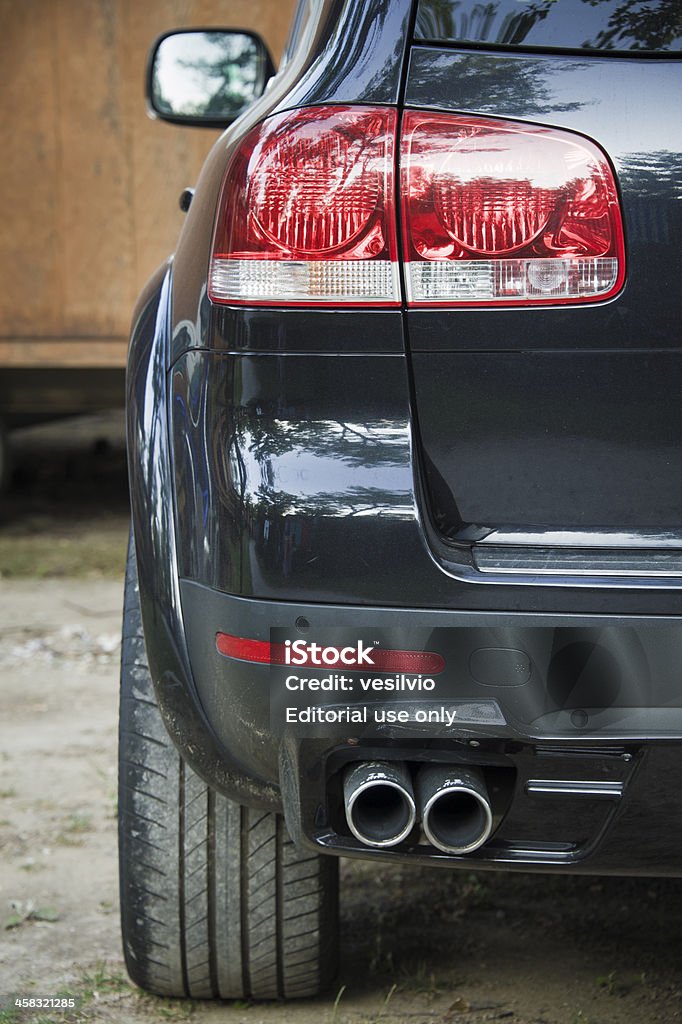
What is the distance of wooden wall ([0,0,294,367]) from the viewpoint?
6.21m

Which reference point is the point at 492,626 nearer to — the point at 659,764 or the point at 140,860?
the point at 659,764

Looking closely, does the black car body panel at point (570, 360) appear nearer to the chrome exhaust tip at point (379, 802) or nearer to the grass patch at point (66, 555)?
the chrome exhaust tip at point (379, 802)

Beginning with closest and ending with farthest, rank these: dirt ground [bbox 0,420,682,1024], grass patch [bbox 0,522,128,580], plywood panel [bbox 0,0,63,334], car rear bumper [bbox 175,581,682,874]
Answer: car rear bumper [bbox 175,581,682,874]
dirt ground [bbox 0,420,682,1024]
grass patch [bbox 0,522,128,580]
plywood panel [bbox 0,0,63,334]

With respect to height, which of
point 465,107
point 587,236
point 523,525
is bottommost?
point 523,525

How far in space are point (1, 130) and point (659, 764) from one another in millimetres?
5678

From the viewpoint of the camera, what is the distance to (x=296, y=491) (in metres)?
1.47

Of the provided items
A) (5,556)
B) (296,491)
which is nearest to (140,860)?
(296,491)

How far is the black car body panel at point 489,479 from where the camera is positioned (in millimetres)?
1438

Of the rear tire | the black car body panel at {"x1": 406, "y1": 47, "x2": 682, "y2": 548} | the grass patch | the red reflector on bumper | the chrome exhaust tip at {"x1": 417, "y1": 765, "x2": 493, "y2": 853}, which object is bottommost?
the grass patch

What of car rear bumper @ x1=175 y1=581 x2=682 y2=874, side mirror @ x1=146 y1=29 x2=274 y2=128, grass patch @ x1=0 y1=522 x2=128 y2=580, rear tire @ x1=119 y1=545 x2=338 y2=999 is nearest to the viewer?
car rear bumper @ x1=175 y1=581 x2=682 y2=874

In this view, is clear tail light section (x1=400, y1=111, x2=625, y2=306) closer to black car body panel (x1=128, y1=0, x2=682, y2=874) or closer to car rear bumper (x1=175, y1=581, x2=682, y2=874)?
black car body panel (x1=128, y1=0, x2=682, y2=874)

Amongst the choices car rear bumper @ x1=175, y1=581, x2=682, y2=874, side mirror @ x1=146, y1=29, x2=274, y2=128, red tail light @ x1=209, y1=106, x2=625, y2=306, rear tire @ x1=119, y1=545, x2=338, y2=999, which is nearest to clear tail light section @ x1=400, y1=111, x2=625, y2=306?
red tail light @ x1=209, y1=106, x2=625, y2=306

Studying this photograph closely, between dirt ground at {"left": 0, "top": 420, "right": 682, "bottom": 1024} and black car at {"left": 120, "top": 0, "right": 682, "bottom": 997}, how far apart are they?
751 millimetres

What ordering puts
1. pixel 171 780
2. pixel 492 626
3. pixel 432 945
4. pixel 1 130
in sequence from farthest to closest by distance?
pixel 1 130
pixel 432 945
pixel 171 780
pixel 492 626
